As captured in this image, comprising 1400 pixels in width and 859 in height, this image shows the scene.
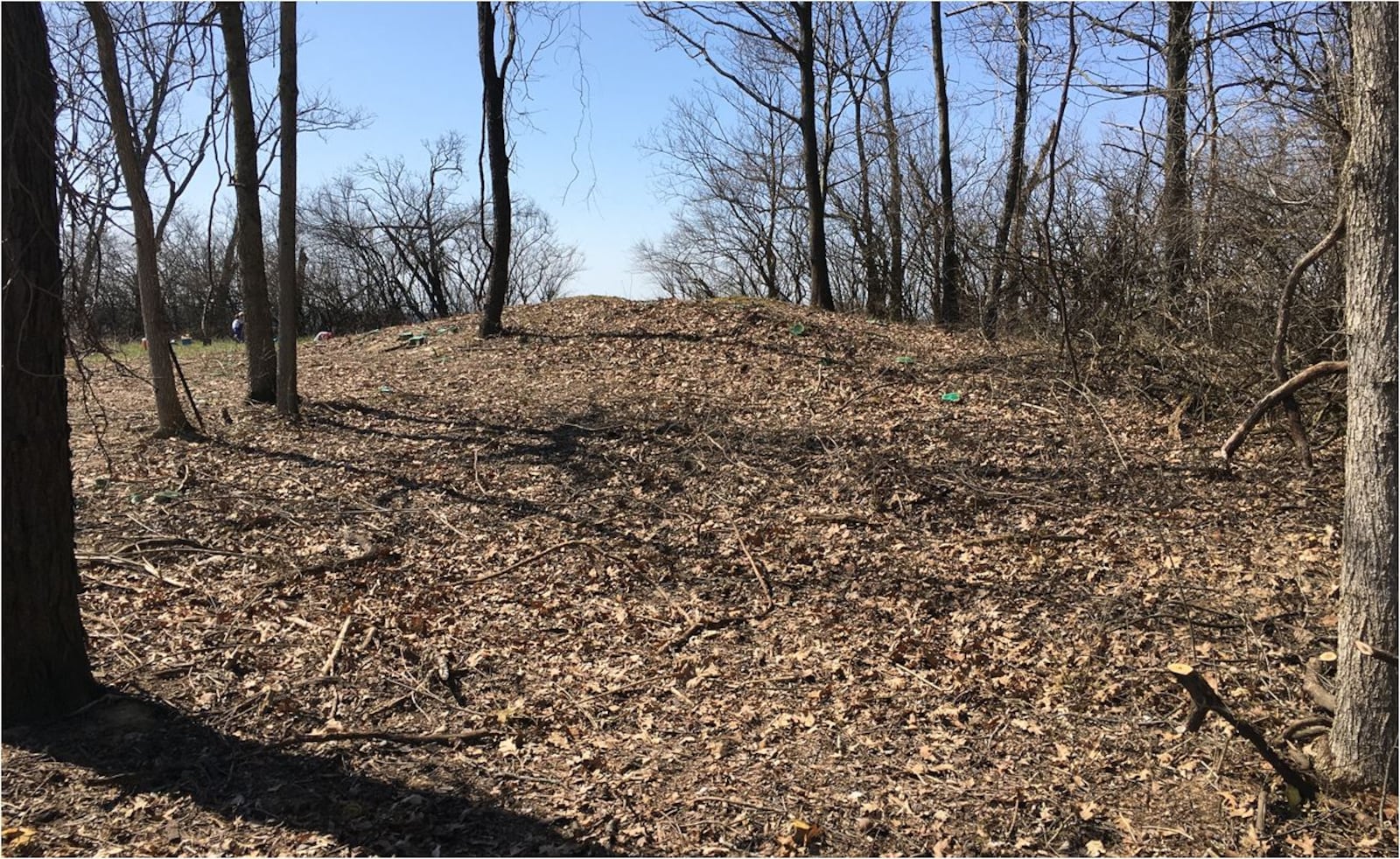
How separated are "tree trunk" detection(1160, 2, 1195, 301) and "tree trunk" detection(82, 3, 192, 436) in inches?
351

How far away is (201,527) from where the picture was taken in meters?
6.39

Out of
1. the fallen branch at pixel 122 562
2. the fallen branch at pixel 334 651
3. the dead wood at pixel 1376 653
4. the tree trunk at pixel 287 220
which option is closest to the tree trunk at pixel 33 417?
the fallen branch at pixel 334 651

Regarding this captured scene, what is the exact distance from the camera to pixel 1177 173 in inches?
339

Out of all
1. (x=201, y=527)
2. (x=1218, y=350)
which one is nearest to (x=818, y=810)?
(x=201, y=527)

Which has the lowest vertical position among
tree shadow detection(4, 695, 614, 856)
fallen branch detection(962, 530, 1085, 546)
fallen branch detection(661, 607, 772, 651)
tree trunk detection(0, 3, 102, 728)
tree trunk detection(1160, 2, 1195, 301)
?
tree shadow detection(4, 695, 614, 856)

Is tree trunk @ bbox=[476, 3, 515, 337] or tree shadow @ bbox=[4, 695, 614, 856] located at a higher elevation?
tree trunk @ bbox=[476, 3, 515, 337]

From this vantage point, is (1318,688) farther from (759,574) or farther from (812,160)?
(812,160)

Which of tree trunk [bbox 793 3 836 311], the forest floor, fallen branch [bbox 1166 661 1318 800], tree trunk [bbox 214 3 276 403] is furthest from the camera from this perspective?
tree trunk [bbox 793 3 836 311]

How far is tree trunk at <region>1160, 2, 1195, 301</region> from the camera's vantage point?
26.9 ft

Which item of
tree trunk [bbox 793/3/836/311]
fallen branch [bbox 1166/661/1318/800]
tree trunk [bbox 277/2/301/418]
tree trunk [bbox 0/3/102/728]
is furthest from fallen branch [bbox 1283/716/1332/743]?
tree trunk [bbox 793/3/836/311]

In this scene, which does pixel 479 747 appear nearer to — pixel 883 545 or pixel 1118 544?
pixel 883 545

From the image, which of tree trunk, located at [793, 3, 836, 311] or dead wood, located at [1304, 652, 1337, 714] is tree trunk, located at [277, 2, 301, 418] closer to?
tree trunk, located at [793, 3, 836, 311]

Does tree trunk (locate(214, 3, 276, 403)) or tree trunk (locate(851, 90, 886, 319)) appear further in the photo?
tree trunk (locate(851, 90, 886, 319))

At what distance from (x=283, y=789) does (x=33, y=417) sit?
6.46ft
